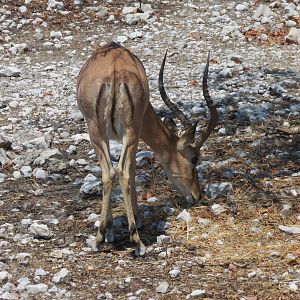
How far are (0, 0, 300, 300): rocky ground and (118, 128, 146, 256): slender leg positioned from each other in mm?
141

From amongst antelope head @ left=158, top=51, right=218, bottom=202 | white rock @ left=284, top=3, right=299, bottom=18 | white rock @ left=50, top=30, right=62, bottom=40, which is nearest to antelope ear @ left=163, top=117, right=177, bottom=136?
antelope head @ left=158, top=51, right=218, bottom=202

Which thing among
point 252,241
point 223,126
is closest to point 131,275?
point 252,241

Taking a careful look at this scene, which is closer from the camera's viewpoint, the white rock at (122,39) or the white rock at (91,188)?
the white rock at (91,188)

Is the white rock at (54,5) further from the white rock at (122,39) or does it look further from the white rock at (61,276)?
the white rock at (61,276)

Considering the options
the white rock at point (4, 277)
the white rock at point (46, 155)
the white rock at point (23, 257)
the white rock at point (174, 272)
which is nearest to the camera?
the white rock at point (4, 277)

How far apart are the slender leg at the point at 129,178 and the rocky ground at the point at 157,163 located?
0.14 m

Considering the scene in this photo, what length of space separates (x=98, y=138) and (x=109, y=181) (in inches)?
14.1

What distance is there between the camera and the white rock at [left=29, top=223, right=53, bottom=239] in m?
6.91

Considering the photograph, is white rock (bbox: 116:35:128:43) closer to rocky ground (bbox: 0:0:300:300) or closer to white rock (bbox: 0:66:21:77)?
rocky ground (bbox: 0:0:300:300)

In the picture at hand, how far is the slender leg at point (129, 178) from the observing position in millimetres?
6598

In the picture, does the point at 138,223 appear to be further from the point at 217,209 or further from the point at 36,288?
the point at 36,288

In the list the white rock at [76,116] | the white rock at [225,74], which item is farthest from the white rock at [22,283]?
the white rock at [225,74]

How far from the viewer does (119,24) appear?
15.2 meters

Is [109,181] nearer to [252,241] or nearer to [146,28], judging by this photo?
[252,241]
